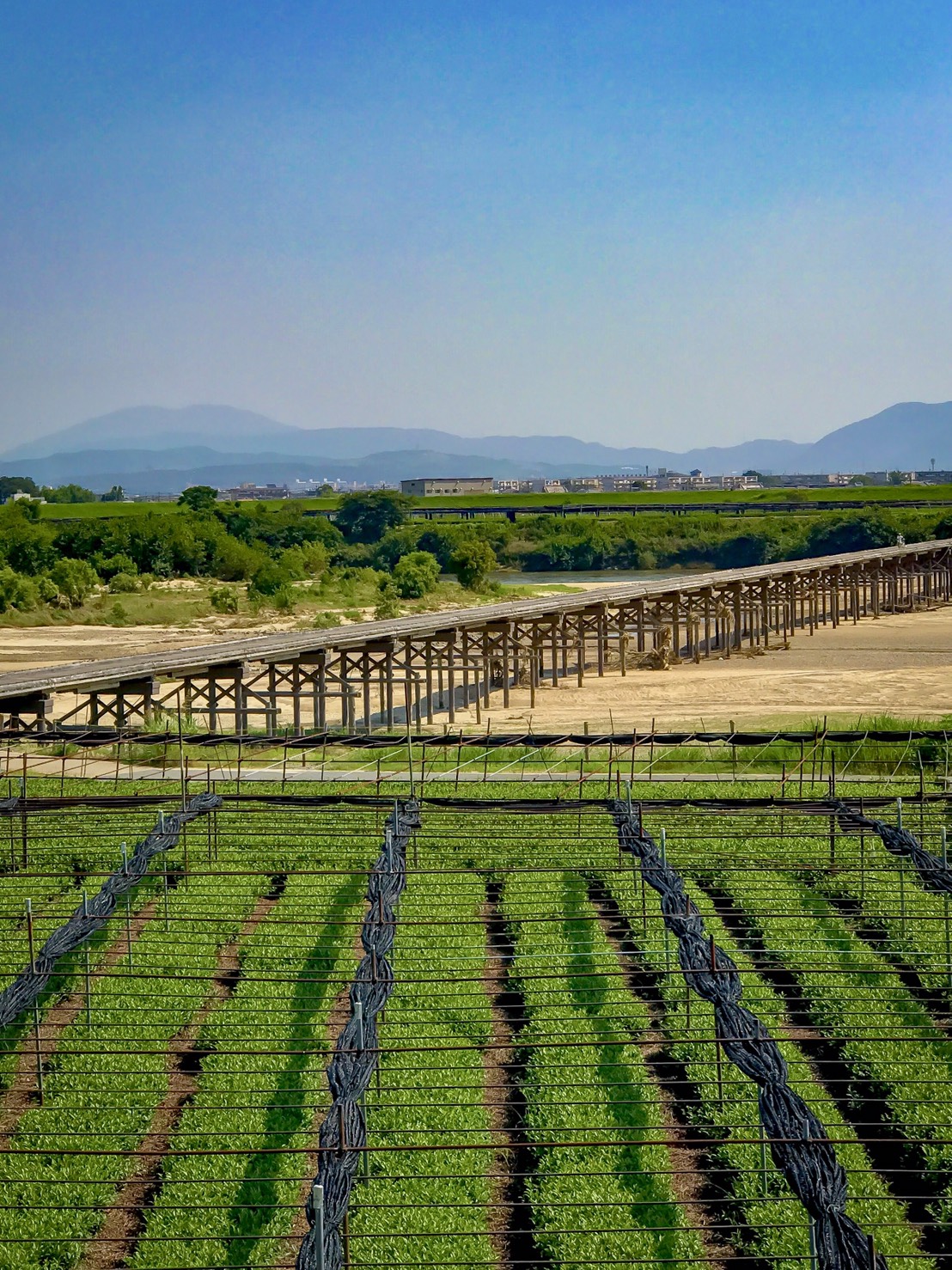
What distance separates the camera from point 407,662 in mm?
37844

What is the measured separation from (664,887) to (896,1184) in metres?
4.71

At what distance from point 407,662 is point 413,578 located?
38.8 meters

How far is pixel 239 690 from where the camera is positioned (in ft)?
109

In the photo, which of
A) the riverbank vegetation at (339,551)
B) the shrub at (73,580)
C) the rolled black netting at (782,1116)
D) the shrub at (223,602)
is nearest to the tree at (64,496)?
the riverbank vegetation at (339,551)

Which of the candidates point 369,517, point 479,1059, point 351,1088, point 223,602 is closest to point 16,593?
point 223,602

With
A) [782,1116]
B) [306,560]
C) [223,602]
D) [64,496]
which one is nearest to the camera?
[782,1116]

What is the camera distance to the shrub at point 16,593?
7188 centimetres

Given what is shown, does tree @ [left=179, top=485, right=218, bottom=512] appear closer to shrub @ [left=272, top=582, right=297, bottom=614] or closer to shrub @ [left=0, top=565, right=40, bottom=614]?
shrub @ [left=0, top=565, right=40, bottom=614]

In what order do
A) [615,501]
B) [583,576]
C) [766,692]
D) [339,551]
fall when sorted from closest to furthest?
[766,692] → [339,551] → [583,576] → [615,501]

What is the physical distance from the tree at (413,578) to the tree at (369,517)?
43.9 m

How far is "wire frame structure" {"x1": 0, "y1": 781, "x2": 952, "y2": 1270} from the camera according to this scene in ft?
28.7

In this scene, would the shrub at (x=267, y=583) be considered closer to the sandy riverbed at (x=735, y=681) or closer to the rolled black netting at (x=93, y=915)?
the sandy riverbed at (x=735, y=681)

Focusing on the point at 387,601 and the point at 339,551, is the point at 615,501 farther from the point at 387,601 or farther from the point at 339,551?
the point at 387,601

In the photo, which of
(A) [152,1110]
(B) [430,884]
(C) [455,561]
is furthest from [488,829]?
(C) [455,561]
